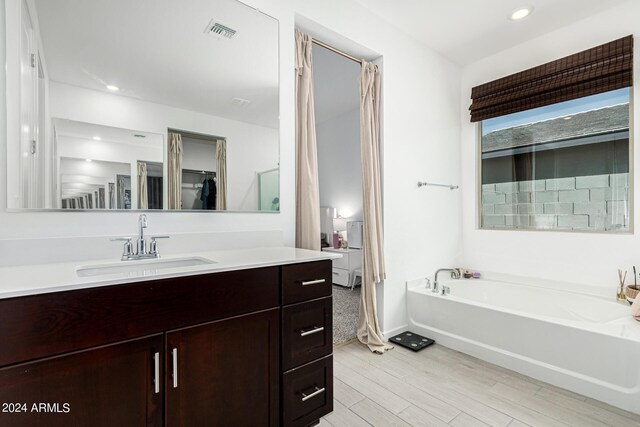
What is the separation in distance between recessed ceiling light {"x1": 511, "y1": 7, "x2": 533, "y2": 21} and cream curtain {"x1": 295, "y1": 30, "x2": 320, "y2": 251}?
1773 millimetres

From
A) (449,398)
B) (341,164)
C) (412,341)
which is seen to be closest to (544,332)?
(449,398)

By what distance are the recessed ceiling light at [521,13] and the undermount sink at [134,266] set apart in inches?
117

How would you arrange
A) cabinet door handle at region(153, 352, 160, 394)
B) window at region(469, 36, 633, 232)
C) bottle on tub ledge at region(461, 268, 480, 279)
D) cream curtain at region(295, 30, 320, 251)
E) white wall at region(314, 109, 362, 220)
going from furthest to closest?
white wall at region(314, 109, 362, 220) → bottle on tub ledge at region(461, 268, 480, 279) → window at region(469, 36, 633, 232) → cream curtain at region(295, 30, 320, 251) → cabinet door handle at region(153, 352, 160, 394)

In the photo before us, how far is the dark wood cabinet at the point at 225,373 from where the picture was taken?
1064 mm

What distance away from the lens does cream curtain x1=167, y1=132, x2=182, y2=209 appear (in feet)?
5.16

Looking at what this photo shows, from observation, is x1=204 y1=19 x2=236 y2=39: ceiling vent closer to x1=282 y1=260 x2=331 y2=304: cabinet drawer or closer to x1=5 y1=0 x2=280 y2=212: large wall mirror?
x1=5 y1=0 x2=280 y2=212: large wall mirror

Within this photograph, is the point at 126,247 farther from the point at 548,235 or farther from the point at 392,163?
the point at 548,235

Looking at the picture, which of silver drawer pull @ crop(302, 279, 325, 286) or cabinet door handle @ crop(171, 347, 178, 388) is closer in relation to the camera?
cabinet door handle @ crop(171, 347, 178, 388)

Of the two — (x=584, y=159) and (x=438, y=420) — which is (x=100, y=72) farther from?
(x=584, y=159)

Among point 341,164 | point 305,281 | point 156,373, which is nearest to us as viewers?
point 156,373

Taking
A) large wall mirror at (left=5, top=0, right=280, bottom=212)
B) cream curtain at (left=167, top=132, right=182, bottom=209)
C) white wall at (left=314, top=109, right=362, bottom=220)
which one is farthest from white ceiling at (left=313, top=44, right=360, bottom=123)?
cream curtain at (left=167, top=132, right=182, bottom=209)

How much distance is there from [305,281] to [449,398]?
1187 millimetres

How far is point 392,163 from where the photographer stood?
265 cm

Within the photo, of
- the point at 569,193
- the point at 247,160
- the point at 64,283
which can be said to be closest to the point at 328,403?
the point at 64,283
